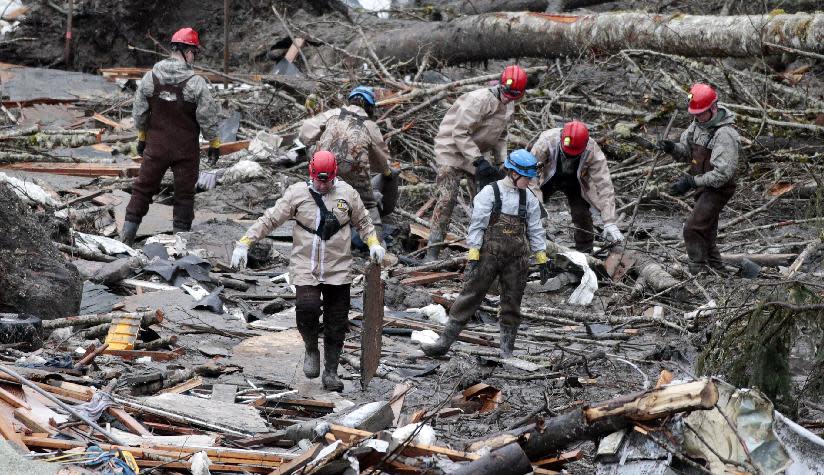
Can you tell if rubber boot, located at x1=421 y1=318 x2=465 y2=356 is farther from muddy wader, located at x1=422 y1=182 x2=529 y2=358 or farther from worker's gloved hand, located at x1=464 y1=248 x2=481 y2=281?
worker's gloved hand, located at x1=464 y1=248 x2=481 y2=281

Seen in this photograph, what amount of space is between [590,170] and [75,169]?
6440mm

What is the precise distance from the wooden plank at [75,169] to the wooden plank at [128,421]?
7.38 metres

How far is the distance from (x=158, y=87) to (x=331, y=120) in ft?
5.74

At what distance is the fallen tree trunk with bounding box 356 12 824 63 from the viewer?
12172 millimetres

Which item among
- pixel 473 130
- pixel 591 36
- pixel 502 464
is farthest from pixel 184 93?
pixel 502 464

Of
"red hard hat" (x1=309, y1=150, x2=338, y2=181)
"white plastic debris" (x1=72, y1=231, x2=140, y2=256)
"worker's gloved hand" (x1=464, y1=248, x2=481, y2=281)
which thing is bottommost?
"white plastic debris" (x1=72, y1=231, x2=140, y2=256)

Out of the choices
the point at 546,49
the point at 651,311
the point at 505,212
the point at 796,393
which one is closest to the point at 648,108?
the point at 546,49

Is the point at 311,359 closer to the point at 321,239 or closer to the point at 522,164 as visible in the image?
the point at 321,239

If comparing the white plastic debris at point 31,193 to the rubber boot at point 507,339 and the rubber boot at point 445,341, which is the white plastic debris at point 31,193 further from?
the rubber boot at point 507,339

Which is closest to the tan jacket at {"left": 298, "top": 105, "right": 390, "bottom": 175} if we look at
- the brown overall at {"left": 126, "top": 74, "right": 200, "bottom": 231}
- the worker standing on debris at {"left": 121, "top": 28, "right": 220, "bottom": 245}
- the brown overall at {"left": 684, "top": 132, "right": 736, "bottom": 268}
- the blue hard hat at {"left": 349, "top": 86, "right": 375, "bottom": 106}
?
the blue hard hat at {"left": 349, "top": 86, "right": 375, "bottom": 106}

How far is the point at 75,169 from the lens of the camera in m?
13.1

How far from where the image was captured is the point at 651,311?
981cm

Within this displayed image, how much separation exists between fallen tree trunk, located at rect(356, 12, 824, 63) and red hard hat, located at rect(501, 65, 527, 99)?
11.3 ft

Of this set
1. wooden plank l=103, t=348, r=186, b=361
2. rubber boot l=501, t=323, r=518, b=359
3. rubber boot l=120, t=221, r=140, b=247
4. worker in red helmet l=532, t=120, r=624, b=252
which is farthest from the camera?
rubber boot l=120, t=221, r=140, b=247
